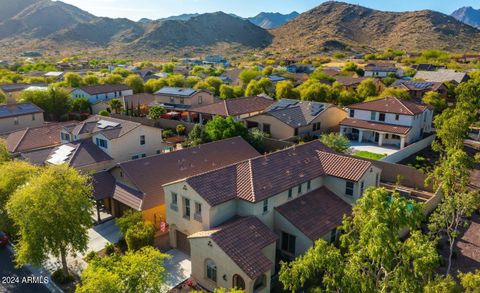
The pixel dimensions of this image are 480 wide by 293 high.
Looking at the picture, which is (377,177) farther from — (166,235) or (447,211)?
(166,235)

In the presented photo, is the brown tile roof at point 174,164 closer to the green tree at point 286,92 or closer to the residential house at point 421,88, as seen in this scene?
the green tree at point 286,92

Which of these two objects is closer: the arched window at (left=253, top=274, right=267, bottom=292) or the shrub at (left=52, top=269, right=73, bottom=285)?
the arched window at (left=253, top=274, right=267, bottom=292)

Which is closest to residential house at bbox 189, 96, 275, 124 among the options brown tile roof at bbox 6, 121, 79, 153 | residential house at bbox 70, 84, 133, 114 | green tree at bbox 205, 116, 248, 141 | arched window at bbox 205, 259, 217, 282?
green tree at bbox 205, 116, 248, 141

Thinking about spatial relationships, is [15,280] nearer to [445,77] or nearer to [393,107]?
[393,107]

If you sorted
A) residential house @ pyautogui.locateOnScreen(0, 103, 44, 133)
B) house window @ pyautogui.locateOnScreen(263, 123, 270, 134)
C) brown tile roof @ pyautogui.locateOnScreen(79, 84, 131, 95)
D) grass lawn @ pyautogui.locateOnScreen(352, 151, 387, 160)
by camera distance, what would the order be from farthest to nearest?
brown tile roof @ pyautogui.locateOnScreen(79, 84, 131, 95)
house window @ pyautogui.locateOnScreen(263, 123, 270, 134)
residential house @ pyautogui.locateOnScreen(0, 103, 44, 133)
grass lawn @ pyautogui.locateOnScreen(352, 151, 387, 160)

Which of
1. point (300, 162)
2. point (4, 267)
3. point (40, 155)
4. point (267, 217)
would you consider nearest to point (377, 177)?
point (300, 162)

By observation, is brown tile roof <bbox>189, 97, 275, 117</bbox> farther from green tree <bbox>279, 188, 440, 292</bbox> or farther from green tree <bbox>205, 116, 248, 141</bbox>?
green tree <bbox>279, 188, 440, 292</bbox>

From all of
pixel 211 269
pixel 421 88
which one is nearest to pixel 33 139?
pixel 211 269
